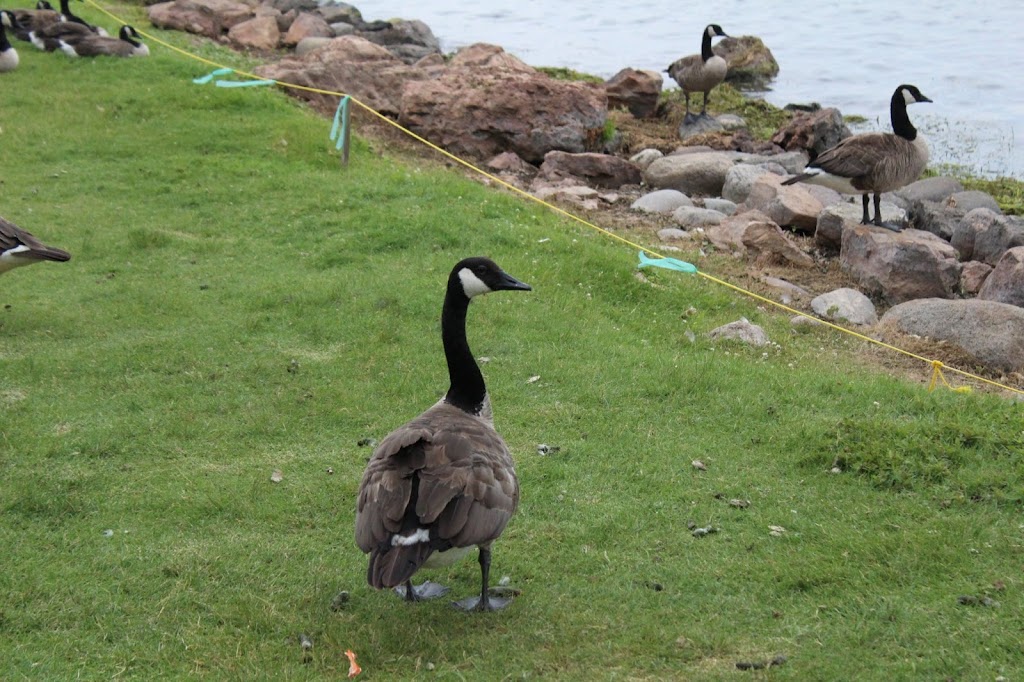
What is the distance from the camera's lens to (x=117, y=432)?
7.64 meters

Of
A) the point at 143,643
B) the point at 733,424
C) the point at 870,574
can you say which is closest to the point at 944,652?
the point at 870,574

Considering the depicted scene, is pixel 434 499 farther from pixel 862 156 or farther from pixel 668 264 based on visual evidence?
pixel 862 156

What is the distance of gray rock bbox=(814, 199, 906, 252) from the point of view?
46.4 feet

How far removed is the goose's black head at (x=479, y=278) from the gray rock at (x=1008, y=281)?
8.23 metres

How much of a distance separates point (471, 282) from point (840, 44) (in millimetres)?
33187

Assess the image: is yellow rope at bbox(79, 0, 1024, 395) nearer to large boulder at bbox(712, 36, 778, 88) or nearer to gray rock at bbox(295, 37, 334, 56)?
gray rock at bbox(295, 37, 334, 56)

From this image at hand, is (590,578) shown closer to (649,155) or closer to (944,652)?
(944,652)

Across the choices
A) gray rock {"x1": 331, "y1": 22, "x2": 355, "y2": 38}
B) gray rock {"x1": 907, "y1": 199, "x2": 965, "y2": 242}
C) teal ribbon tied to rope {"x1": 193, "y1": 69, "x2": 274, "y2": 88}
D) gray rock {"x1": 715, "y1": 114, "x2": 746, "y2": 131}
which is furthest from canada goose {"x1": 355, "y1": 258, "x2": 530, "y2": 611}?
gray rock {"x1": 331, "y1": 22, "x2": 355, "y2": 38}

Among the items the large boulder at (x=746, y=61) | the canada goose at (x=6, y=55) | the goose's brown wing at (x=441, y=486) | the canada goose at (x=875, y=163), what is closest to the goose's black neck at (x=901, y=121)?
the canada goose at (x=875, y=163)

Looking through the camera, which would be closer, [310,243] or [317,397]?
[317,397]

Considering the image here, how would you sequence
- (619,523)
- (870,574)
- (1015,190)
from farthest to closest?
(1015,190)
(619,523)
(870,574)

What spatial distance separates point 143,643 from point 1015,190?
58.7ft

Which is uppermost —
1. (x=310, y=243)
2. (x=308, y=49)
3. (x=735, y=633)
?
(x=308, y=49)

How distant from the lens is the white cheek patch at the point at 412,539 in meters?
4.87
